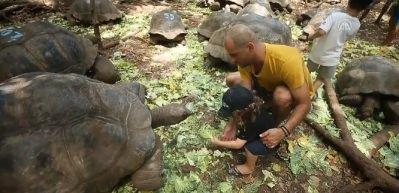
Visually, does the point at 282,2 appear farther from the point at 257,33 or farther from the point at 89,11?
the point at 89,11

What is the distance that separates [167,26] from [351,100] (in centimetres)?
304

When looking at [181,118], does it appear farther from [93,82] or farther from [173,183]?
[93,82]

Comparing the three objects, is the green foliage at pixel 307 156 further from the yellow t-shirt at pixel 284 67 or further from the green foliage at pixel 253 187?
the yellow t-shirt at pixel 284 67

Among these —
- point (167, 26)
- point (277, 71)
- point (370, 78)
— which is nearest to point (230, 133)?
point (277, 71)

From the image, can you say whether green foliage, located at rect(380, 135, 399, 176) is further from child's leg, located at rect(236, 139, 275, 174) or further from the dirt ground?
child's leg, located at rect(236, 139, 275, 174)

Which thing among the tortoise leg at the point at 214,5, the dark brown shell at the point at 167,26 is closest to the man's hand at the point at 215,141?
the dark brown shell at the point at 167,26

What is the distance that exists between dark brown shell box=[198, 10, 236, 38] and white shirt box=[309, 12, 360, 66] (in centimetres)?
163

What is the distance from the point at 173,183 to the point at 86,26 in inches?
159

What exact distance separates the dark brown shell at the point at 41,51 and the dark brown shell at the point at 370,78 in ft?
11.3

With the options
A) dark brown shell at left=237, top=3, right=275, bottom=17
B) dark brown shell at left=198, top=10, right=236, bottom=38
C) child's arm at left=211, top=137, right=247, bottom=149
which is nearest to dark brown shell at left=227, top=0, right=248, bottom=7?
dark brown shell at left=237, top=3, right=275, bottom=17

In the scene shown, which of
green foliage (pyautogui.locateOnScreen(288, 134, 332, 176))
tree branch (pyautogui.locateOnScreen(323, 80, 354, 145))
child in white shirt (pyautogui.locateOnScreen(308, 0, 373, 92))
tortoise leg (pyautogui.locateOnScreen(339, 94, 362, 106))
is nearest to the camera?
green foliage (pyautogui.locateOnScreen(288, 134, 332, 176))

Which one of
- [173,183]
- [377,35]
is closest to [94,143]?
[173,183]

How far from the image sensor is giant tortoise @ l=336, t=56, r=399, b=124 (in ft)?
14.0

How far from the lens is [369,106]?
433cm
